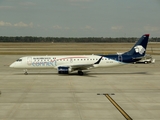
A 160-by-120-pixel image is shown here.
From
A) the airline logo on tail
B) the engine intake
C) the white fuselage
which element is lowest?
the engine intake

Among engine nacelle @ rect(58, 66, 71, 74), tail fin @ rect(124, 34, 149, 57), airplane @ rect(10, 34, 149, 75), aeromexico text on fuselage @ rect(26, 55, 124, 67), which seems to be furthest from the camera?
tail fin @ rect(124, 34, 149, 57)

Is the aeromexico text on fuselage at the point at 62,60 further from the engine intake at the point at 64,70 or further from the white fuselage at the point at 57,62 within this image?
the engine intake at the point at 64,70

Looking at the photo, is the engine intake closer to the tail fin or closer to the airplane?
the airplane

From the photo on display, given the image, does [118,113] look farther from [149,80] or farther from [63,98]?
[149,80]

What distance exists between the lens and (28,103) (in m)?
26.6

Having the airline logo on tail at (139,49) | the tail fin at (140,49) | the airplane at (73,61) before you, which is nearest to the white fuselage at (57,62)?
the airplane at (73,61)

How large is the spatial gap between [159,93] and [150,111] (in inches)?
328

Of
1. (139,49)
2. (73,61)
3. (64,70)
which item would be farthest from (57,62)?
(139,49)

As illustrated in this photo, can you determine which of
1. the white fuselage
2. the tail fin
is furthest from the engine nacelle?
the tail fin

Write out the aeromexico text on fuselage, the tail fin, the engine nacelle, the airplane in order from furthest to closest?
the tail fin < the aeromexico text on fuselage < the airplane < the engine nacelle

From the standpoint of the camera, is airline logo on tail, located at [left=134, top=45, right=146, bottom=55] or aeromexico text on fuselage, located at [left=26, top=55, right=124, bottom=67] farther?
airline logo on tail, located at [left=134, top=45, right=146, bottom=55]

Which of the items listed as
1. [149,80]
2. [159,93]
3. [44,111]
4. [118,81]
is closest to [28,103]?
[44,111]

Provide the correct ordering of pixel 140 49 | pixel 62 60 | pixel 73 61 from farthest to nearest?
1. pixel 140 49
2. pixel 73 61
3. pixel 62 60

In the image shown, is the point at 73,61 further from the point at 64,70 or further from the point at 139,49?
the point at 139,49
